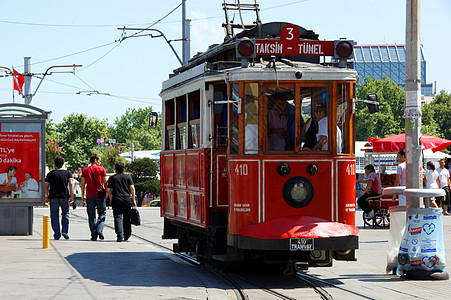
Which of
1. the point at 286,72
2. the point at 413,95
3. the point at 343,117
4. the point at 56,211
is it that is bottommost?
the point at 56,211

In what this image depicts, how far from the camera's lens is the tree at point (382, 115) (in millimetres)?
92750

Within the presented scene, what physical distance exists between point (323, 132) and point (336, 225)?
4.28 ft

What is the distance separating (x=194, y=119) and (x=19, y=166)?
7269mm

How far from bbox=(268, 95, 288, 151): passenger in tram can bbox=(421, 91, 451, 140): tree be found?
3475 inches

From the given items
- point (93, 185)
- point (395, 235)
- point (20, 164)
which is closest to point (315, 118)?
point (395, 235)

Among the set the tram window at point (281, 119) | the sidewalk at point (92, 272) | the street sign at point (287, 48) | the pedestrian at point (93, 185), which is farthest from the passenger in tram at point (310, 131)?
the pedestrian at point (93, 185)

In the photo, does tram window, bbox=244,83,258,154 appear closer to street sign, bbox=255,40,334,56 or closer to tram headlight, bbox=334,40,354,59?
street sign, bbox=255,40,334,56

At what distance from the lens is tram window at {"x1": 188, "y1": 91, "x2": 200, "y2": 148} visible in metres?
→ 12.7

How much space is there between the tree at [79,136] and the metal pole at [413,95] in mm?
83372

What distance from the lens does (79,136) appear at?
322ft

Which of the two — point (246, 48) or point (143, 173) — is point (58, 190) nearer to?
point (246, 48)

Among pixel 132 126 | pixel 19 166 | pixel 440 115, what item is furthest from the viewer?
pixel 132 126

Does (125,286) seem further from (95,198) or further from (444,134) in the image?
(444,134)

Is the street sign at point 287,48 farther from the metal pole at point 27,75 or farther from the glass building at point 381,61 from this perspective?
the glass building at point 381,61
